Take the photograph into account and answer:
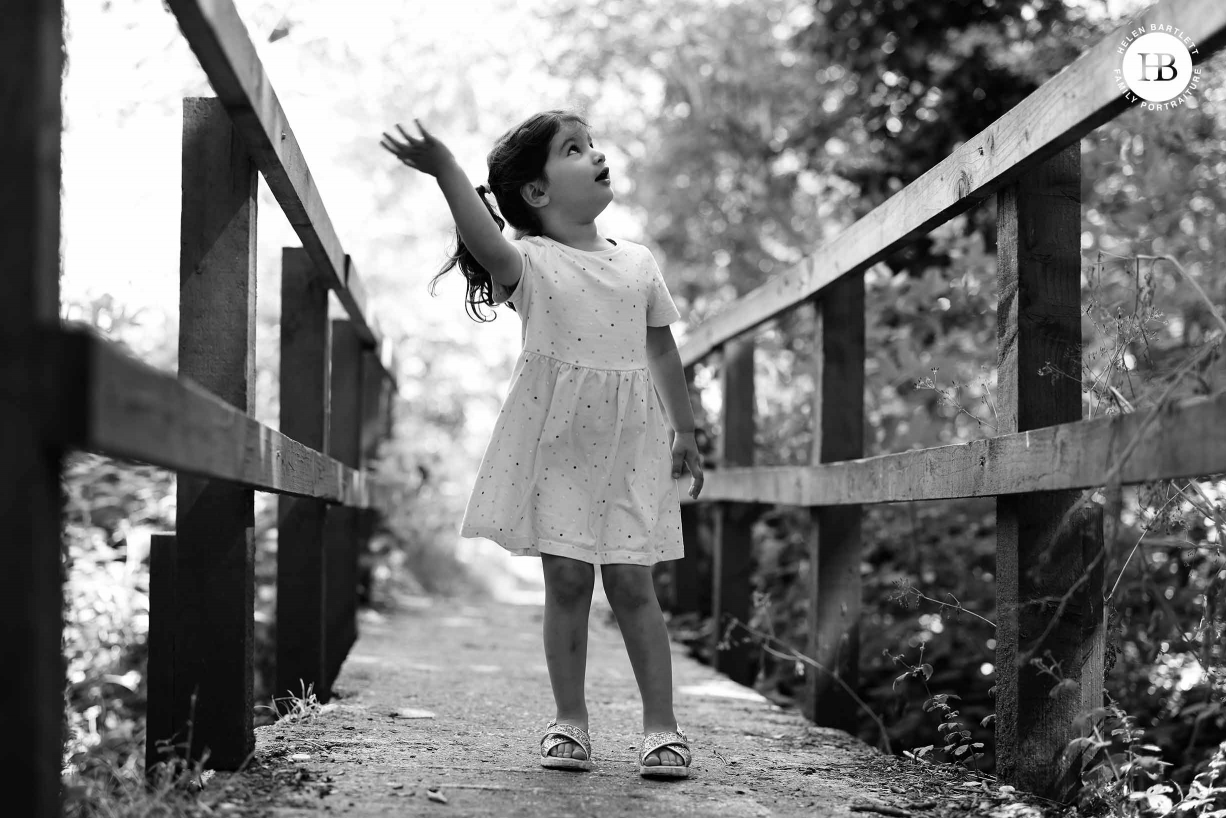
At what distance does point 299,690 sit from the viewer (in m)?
2.97

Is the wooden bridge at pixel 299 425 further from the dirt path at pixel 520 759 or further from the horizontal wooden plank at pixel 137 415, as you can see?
the dirt path at pixel 520 759

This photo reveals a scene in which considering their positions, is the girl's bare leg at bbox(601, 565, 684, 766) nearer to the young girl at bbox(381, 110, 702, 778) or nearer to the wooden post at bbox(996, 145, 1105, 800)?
the young girl at bbox(381, 110, 702, 778)

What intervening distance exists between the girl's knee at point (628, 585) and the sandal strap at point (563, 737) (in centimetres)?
27

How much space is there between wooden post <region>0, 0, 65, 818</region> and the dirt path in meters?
0.71

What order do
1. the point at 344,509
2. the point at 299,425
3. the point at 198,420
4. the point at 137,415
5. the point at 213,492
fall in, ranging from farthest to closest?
the point at 344,509
the point at 299,425
the point at 213,492
the point at 198,420
the point at 137,415

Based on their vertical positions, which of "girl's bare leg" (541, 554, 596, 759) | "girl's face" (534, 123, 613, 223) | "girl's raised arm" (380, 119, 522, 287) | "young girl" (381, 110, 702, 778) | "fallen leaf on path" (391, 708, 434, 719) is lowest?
"fallen leaf on path" (391, 708, 434, 719)

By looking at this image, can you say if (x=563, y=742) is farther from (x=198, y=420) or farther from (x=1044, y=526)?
(x=198, y=420)

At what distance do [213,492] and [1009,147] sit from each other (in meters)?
1.46

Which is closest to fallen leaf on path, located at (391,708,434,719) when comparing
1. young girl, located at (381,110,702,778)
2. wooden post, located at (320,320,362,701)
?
young girl, located at (381,110,702,778)

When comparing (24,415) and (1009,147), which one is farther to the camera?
(1009,147)

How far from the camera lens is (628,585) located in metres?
2.54

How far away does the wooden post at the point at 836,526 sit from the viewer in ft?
10.4

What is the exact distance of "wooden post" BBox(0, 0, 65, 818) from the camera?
45.4 inches

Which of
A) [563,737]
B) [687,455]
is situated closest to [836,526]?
[687,455]
